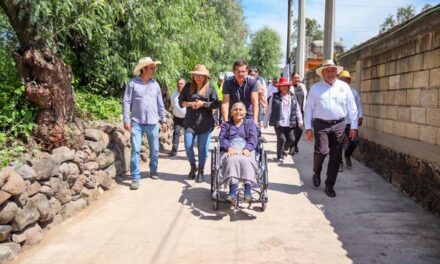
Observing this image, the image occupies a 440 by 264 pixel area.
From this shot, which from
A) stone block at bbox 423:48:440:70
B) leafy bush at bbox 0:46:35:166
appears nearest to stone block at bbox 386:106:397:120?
stone block at bbox 423:48:440:70

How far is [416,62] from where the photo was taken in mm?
5883

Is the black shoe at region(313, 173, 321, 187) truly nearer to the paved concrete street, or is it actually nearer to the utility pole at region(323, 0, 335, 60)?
the paved concrete street

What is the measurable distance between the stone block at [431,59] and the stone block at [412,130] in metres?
0.78

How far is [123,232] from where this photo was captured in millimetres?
4574

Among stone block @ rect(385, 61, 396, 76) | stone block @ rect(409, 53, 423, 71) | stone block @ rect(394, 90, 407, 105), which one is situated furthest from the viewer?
stone block @ rect(385, 61, 396, 76)

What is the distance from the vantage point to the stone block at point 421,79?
18.1 ft

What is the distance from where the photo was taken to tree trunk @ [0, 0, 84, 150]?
519 centimetres

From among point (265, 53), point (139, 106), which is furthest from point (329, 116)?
point (265, 53)

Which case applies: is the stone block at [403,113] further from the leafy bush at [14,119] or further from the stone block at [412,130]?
the leafy bush at [14,119]

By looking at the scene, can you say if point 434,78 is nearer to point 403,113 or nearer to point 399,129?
point 403,113

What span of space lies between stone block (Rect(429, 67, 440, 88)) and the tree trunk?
4397 millimetres

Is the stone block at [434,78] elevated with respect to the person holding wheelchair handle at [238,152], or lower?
elevated

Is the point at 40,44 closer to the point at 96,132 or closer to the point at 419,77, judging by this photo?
the point at 96,132

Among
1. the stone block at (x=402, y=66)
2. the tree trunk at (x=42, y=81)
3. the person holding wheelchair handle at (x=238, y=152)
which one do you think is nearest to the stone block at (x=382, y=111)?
the stone block at (x=402, y=66)
